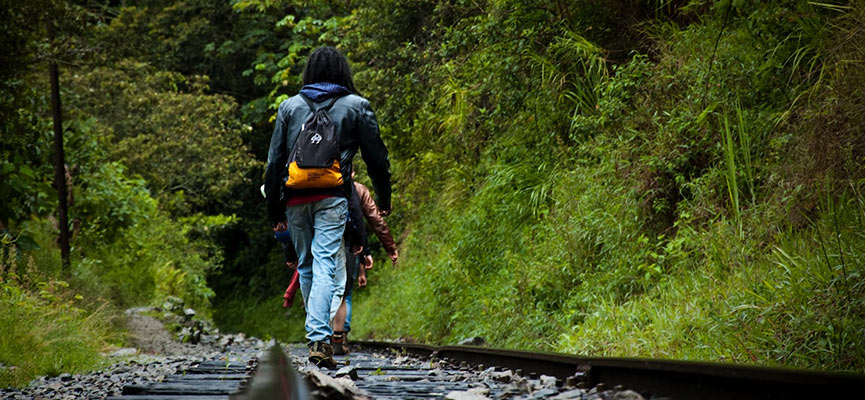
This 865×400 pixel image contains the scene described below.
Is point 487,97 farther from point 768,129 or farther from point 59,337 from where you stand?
point 59,337

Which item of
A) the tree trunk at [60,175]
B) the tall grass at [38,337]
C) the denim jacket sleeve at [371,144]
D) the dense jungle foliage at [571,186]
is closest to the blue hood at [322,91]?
the denim jacket sleeve at [371,144]

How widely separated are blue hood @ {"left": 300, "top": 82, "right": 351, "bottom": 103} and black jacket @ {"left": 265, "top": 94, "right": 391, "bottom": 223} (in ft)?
0.13

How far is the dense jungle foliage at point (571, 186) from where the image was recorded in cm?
507

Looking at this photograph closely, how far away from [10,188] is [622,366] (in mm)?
8353

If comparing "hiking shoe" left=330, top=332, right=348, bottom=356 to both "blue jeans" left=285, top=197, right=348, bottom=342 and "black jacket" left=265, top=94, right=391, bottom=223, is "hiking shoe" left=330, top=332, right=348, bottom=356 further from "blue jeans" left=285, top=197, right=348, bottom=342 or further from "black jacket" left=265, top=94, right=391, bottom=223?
"black jacket" left=265, top=94, right=391, bottom=223

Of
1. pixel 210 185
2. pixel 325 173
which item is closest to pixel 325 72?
pixel 325 173

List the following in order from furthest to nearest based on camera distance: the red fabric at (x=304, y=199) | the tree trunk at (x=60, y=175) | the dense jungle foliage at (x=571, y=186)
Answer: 1. the tree trunk at (x=60, y=175)
2. the red fabric at (x=304, y=199)
3. the dense jungle foliage at (x=571, y=186)

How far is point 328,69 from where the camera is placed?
5594mm

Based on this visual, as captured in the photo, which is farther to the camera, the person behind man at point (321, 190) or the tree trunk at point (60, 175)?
the tree trunk at point (60, 175)

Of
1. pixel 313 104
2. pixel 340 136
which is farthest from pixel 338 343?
pixel 313 104

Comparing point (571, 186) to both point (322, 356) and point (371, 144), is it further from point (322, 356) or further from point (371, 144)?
point (322, 356)

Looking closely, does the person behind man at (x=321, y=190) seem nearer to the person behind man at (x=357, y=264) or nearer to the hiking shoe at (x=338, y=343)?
the person behind man at (x=357, y=264)

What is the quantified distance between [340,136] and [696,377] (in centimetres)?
327

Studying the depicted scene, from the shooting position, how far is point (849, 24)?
18.7ft
